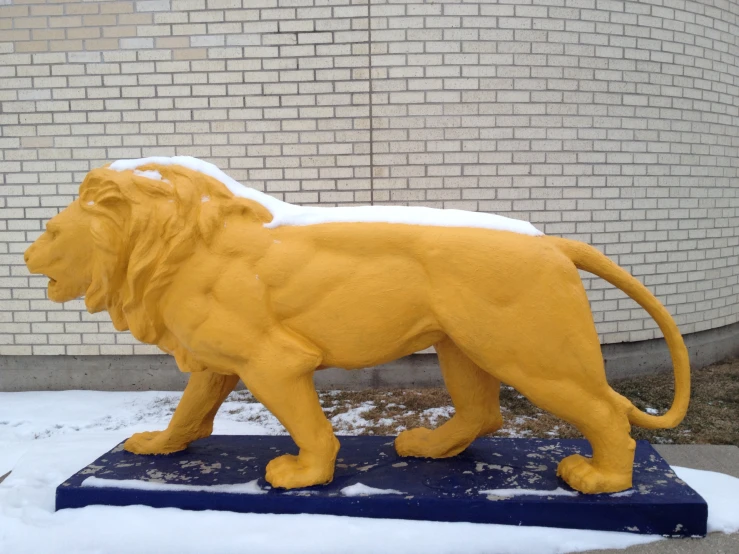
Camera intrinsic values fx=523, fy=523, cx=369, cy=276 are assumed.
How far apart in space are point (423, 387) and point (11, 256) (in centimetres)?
412

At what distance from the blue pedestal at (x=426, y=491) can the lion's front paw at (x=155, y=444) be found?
0.04m

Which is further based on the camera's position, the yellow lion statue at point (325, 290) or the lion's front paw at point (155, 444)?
the lion's front paw at point (155, 444)

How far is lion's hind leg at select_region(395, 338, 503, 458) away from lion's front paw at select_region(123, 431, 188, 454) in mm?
1161

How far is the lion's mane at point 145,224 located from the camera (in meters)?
2.14

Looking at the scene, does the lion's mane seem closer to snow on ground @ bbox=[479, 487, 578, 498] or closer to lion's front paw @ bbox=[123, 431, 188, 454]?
lion's front paw @ bbox=[123, 431, 188, 454]

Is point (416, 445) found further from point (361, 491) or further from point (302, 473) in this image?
point (302, 473)

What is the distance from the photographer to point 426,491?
2207 mm

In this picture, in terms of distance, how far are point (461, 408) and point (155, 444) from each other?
5.08 ft

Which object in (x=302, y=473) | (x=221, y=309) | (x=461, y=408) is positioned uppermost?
(x=221, y=309)

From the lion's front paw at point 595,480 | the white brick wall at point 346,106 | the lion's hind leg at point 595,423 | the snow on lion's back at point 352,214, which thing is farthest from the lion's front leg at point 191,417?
the white brick wall at point 346,106

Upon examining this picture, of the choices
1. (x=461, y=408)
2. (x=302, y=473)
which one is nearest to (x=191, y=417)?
(x=302, y=473)

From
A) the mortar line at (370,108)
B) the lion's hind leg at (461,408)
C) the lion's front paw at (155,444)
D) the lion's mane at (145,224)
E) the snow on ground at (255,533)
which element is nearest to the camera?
the snow on ground at (255,533)

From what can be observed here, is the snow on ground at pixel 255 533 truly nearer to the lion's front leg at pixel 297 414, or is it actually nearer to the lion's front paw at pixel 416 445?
the lion's front leg at pixel 297 414

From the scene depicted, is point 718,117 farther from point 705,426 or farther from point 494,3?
point 705,426
